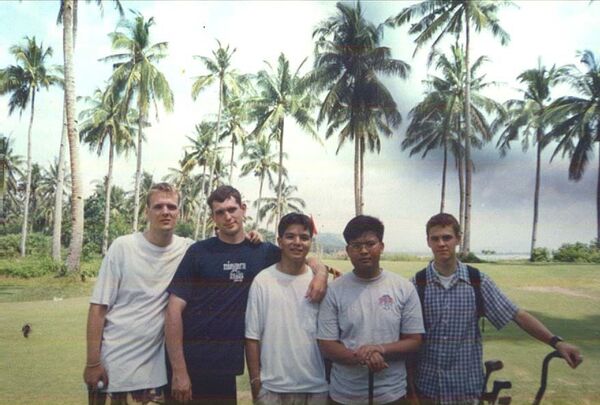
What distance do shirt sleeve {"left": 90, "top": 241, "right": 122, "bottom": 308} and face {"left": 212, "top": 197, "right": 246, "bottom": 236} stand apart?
595 mm

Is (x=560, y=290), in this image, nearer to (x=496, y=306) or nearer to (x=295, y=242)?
(x=496, y=306)

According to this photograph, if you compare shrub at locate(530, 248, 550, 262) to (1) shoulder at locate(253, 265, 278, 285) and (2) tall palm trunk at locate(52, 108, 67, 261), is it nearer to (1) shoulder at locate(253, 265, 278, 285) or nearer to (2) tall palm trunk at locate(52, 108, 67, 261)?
(2) tall palm trunk at locate(52, 108, 67, 261)

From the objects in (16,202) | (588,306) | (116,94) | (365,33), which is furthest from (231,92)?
(16,202)

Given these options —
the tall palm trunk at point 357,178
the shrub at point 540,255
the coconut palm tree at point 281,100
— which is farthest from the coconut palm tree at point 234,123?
the shrub at point 540,255

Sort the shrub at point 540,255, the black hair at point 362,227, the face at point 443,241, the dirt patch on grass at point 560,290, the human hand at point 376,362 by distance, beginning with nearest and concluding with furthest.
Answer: the human hand at point 376,362, the black hair at point 362,227, the face at point 443,241, the dirt patch on grass at point 560,290, the shrub at point 540,255

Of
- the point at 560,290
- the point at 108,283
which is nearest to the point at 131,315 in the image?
the point at 108,283

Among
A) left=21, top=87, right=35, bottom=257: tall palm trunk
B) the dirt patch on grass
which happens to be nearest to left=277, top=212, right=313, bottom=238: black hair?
the dirt patch on grass

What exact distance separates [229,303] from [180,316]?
0.88ft

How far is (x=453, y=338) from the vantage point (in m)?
2.71

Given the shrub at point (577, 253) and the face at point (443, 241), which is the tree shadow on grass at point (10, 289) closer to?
the face at point (443, 241)

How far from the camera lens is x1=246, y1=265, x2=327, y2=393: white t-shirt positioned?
2664 millimetres

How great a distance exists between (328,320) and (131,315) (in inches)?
43.9

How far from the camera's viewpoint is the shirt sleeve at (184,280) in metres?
2.85

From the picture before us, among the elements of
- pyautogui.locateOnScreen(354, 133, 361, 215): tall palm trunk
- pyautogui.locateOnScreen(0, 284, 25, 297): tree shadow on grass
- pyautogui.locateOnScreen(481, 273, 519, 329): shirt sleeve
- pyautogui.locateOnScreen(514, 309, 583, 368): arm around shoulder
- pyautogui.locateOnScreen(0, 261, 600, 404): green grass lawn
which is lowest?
pyautogui.locateOnScreen(0, 284, 25, 297): tree shadow on grass
